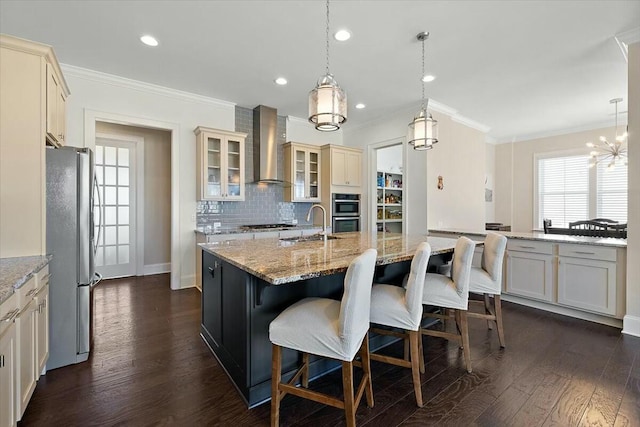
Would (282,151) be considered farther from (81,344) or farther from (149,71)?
(81,344)

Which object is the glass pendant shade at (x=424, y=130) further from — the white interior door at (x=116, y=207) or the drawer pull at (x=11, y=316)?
the white interior door at (x=116, y=207)

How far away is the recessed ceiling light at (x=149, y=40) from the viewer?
9.67ft

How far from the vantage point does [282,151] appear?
5.43 m

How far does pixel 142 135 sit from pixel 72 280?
3.69 m

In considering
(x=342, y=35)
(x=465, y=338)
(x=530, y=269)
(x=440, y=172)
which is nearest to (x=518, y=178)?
(x=440, y=172)

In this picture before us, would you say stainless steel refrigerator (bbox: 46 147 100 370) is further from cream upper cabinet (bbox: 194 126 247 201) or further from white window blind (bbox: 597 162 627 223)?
white window blind (bbox: 597 162 627 223)

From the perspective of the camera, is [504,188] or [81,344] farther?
[504,188]

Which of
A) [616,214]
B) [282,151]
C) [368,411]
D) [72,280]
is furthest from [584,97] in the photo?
[72,280]

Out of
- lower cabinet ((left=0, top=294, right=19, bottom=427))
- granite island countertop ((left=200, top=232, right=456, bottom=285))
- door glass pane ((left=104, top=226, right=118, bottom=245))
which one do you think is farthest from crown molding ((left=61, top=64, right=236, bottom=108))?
lower cabinet ((left=0, top=294, right=19, bottom=427))

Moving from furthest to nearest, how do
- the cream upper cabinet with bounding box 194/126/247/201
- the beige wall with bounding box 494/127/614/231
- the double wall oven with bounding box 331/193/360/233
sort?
the beige wall with bounding box 494/127/614/231 < the double wall oven with bounding box 331/193/360/233 < the cream upper cabinet with bounding box 194/126/247/201

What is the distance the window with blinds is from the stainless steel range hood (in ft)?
20.0

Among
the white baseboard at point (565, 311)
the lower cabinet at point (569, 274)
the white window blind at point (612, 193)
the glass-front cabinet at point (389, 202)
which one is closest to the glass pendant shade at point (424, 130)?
the lower cabinet at point (569, 274)

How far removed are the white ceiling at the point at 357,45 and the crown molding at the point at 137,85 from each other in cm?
12

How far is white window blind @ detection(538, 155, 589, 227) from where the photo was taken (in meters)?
6.30
